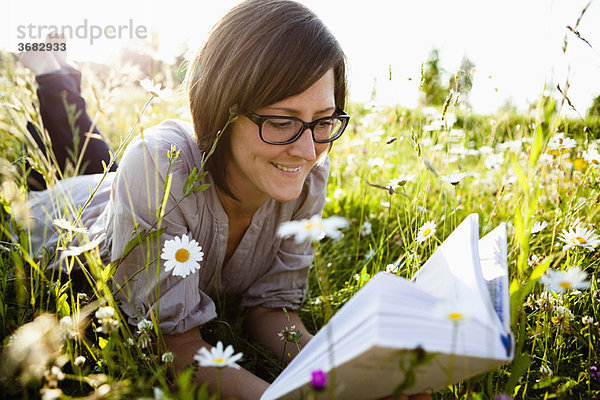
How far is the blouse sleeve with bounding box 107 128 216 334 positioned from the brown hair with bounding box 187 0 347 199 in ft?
0.58

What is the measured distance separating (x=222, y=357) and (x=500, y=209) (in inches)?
73.2

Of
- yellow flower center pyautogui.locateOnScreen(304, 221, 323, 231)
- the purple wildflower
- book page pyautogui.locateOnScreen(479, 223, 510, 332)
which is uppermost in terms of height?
yellow flower center pyautogui.locateOnScreen(304, 221, 323, 231)

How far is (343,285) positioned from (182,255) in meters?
1.01

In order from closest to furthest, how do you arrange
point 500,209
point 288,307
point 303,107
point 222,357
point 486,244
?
point 222,357 < point 486,244 < point 303,107 < point 288,307 < point 500,209

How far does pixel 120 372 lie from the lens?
108 centimetres

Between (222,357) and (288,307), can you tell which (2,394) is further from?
(288,307)

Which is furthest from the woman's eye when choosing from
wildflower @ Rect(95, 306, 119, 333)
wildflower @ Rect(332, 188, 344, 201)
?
wildflower @ Rect(332, 188, 344, 201)

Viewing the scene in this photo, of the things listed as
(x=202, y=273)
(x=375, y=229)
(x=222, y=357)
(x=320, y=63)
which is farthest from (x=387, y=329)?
(x=375, y=229)

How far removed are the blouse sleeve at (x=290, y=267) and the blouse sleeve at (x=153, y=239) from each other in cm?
47

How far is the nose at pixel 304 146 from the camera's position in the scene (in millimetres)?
1362

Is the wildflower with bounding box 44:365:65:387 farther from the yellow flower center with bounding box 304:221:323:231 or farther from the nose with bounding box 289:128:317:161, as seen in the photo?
the nose with bounding box 289:128:317:161

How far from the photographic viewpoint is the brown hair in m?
1.31

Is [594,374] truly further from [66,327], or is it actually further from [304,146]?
[66,327]

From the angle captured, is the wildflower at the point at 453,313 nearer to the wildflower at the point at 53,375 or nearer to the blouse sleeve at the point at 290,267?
the wildflower at the point at 53,375
